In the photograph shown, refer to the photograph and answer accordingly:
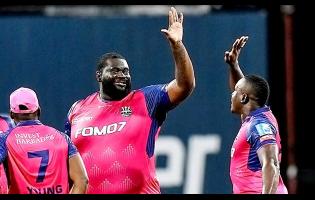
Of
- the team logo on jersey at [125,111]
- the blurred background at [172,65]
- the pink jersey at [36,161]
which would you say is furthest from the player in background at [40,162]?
the blurred background at [172,65]

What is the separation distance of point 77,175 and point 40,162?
247mm

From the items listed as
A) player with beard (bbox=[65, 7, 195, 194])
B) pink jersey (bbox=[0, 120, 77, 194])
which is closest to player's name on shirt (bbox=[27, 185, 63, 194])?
pink jersey (bbox=[0, 120, 77, 194])

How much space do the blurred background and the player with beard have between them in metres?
2.23

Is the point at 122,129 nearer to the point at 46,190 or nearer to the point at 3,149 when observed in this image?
the point at 46,190


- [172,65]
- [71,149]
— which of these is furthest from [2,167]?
[172,65]

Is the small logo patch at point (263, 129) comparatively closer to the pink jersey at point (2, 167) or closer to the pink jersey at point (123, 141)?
the pink jersey at point (123, 141)

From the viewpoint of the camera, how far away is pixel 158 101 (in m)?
7.99

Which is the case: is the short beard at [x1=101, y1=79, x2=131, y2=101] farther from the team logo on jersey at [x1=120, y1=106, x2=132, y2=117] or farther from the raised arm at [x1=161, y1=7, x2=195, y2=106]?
the raised arm at [x1=161, y1=7, x2=195, y2=106]

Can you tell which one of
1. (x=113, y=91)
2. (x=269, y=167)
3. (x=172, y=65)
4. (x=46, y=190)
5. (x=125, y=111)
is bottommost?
(x=46, y=190)

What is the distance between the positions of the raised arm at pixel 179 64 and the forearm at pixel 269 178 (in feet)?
2.43

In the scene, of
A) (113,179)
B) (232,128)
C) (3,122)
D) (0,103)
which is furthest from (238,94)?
(0,103)

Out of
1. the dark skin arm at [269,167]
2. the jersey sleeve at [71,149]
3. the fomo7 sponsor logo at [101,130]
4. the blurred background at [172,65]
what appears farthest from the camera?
the blurred background at [172,65]

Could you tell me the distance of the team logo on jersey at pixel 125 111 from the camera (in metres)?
8.11

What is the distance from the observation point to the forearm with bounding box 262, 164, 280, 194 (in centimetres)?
750
